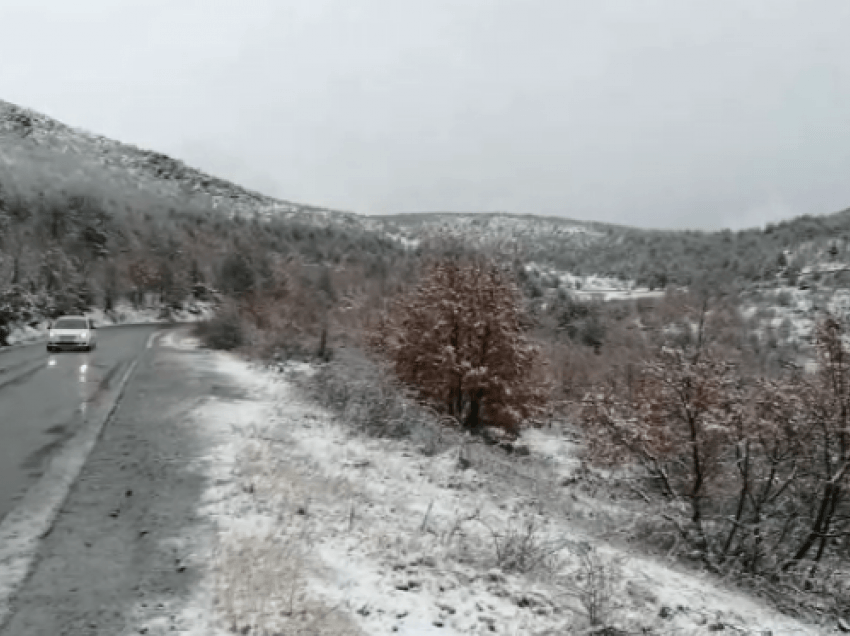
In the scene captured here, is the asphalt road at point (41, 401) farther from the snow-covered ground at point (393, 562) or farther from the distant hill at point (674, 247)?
the distant hill at point (674, 247)

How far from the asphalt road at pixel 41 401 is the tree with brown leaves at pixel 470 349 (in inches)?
410

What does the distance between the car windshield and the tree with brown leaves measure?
14.7m

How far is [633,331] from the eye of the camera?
210ft

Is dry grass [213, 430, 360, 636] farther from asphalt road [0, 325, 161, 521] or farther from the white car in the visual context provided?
the white car

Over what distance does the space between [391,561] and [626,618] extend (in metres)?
2.48

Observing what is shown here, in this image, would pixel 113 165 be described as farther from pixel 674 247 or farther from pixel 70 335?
pixel 70 335

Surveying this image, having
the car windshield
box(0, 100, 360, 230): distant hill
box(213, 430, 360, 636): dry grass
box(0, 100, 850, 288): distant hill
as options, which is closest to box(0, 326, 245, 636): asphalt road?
box(213, 430, 360, 636): dry grass

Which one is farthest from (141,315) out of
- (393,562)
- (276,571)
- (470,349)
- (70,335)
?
(276,571)

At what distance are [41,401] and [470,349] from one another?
14.1 m

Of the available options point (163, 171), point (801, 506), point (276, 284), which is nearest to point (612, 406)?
point (801, 506)

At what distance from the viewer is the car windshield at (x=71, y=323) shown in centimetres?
3091

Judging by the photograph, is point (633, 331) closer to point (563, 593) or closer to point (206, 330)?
point (206, 330)

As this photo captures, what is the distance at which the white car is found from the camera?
30219 millimetres

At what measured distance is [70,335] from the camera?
30422mm
